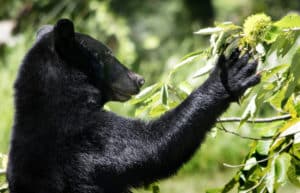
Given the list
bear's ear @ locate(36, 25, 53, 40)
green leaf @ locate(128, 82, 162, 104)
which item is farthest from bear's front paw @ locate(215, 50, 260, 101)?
bear's ear @ locate(36, 25, 53, 40)

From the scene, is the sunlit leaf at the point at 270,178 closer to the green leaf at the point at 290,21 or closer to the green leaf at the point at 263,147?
the green leaf at the point at 263,147

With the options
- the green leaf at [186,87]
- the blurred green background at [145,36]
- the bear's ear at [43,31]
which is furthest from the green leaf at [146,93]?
the blurred green background at [145,36]

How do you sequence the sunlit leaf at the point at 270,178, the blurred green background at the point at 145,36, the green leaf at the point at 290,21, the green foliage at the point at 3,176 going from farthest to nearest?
the blurred green background at the point at 145,36
the green foliage at the point at 3,176
the sunlit leaf at the point at 270,178
the green leaf at the point at 290,21

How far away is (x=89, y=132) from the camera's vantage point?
3.36 m

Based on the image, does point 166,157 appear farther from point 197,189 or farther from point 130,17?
point 130,17

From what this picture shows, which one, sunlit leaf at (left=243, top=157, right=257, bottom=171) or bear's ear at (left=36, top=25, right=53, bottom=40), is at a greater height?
bear's ear at (left=36, top=25, right=53, bottom=40)

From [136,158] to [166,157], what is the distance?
0.41 ft

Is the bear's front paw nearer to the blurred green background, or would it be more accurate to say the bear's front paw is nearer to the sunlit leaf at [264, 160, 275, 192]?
the sunlit leaf at [264, 160, 275, 192]

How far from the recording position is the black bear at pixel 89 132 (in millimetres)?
3268

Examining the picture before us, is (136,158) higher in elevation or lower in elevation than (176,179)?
higher

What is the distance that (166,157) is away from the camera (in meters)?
3.33

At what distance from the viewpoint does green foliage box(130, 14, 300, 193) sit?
3.03 meters

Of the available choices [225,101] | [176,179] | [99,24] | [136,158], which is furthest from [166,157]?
[99,24]

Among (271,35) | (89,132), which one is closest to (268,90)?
(271,35)
